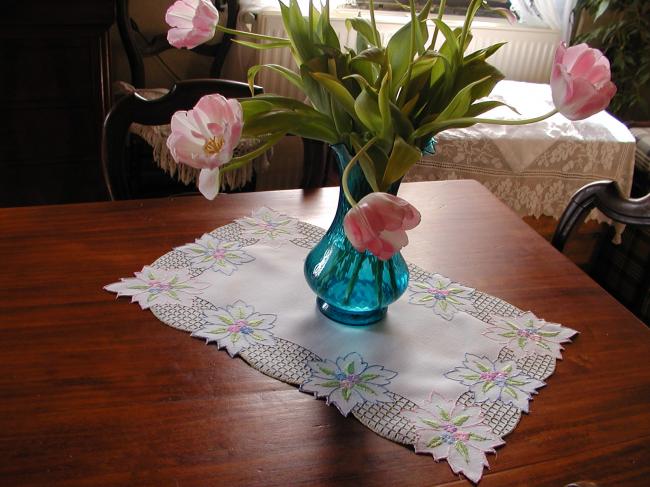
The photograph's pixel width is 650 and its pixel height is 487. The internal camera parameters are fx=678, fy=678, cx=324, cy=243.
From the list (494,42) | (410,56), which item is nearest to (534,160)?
(494,42)

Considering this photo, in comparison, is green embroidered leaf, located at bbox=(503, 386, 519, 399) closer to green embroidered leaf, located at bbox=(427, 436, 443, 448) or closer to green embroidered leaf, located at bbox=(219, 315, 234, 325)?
green embroidered leaf, located at bbox=(427, 436, 443, 448)

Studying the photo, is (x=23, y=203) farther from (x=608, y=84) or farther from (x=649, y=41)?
→ (x=649, y=41)

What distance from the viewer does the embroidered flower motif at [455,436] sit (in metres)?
0.71

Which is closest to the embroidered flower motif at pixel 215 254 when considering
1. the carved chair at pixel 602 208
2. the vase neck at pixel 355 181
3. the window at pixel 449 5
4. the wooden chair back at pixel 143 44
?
the vase neck at pixel 355 181

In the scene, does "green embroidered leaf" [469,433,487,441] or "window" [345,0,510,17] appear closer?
"green embroidered leaf" [469,433,487,441]

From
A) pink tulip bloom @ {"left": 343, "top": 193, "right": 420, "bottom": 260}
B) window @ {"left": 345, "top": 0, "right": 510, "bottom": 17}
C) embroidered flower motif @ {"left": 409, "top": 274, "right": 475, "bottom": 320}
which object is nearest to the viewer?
pink tulip bloom @ {"left": 343, "top": 193, "right": 420, "bottom": 260}

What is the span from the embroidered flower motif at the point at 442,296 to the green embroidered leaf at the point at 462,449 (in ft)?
0.83

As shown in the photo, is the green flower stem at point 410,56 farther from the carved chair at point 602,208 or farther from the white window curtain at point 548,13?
the white window curtain at point 548,13

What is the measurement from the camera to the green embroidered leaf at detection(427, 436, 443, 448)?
73 cm

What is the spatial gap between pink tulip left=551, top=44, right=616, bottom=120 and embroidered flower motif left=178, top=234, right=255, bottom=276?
1.74ft

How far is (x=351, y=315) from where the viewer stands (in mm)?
906

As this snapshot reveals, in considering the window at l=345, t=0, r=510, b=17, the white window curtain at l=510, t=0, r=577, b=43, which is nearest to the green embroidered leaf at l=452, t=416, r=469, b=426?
the window at l=345, t=0, r=510, b=17

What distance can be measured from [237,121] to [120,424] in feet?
1.11

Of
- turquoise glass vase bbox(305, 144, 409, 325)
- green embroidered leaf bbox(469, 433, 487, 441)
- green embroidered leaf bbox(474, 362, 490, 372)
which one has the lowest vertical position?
green embroidered leaf bbox(469, 433, 487, 441)
